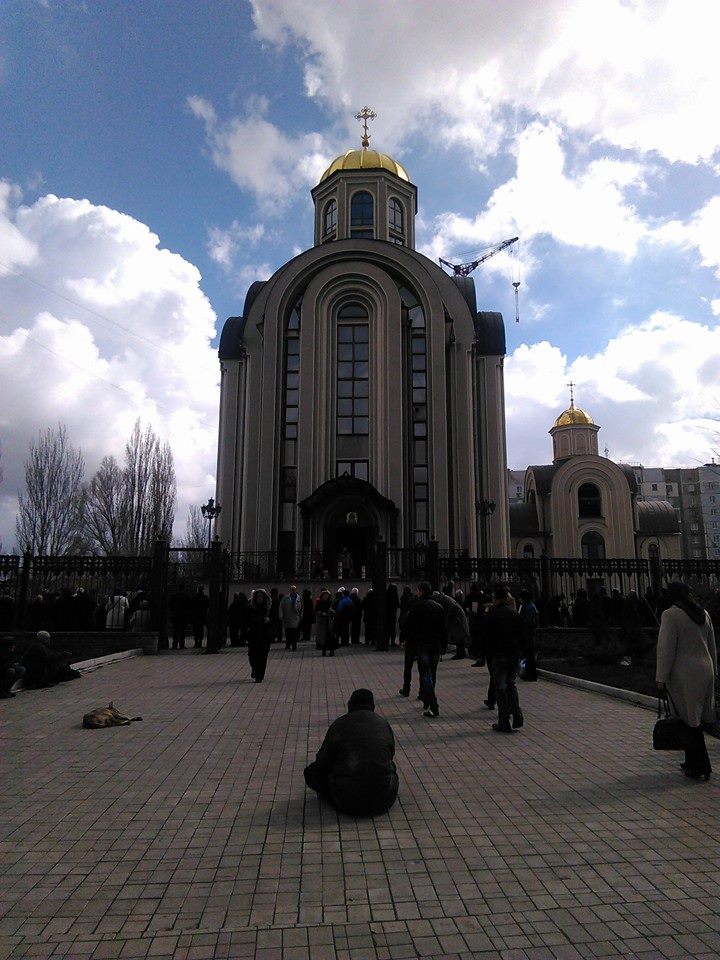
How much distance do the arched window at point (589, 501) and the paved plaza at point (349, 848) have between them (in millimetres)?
42591

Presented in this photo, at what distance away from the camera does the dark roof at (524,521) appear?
1956 inches

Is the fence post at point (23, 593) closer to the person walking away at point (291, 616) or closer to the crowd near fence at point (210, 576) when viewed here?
the crowd near fence at point (210, 576)

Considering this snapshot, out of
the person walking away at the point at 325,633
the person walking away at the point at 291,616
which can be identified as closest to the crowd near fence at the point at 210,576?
the person walking away at the point at 291,616

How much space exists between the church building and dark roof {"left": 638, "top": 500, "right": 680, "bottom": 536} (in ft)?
82.8

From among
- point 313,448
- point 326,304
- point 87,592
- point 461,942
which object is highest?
point 326,304

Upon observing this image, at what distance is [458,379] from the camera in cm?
3177

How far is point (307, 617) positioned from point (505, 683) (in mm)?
11682

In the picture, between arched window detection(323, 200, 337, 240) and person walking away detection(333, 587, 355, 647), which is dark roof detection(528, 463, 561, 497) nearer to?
arched window detection(323, 200, 337, 240)

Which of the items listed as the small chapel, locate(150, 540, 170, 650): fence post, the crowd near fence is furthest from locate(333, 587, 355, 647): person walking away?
the small chapel

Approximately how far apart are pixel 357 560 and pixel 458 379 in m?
9.86

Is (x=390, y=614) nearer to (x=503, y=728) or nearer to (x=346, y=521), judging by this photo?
(x=503, y=728)

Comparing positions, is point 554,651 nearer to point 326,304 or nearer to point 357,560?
point 357,560

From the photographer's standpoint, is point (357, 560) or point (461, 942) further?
point (357, 560)

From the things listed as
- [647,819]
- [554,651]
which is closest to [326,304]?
[554,651]
